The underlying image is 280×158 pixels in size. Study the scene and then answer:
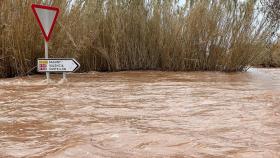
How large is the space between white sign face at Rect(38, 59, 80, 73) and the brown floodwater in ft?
5.26

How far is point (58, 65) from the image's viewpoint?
19.1 feet

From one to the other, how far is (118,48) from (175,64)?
1.17m

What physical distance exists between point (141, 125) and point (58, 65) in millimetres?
3379

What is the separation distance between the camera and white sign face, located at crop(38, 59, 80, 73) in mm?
5805

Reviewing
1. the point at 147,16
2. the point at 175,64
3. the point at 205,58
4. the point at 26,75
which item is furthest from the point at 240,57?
the point at 26,75

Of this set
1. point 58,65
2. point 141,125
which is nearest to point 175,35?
point 58,65

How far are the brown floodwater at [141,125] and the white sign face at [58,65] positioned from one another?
1603mm

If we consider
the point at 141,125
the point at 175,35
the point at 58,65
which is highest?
the point at 175,35

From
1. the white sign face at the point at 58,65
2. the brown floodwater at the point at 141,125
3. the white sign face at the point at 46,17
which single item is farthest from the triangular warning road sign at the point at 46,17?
the brown floodwater at the point at 141,125

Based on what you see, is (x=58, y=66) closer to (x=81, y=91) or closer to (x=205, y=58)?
(x=81, y=91)

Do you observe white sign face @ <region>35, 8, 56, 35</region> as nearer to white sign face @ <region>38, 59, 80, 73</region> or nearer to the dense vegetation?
white sign face @ <region>38, 59, 80, 73</region>

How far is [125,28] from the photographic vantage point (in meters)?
8.48

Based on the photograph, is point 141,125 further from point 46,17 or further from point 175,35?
point 175,35

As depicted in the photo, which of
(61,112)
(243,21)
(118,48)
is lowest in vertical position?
(61,112)
